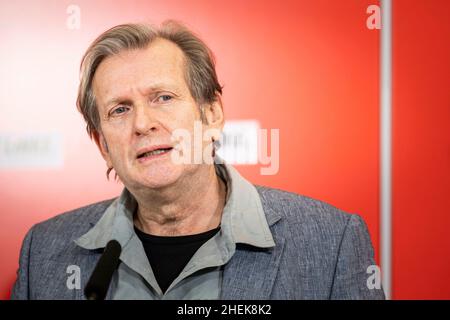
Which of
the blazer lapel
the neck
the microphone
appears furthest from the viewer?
the neck

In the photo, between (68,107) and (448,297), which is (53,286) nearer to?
(68,107)

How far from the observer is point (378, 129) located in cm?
141

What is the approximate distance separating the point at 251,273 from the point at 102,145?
510mm

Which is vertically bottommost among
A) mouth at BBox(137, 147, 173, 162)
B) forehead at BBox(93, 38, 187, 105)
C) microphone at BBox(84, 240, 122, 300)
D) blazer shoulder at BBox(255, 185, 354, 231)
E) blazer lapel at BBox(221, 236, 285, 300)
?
blazer lapel at BBox(221, 236, 285, 300)

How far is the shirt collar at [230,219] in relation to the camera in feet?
4.27

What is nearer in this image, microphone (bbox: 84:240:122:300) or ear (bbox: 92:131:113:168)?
microphone (bbox: 84:240:122:300)

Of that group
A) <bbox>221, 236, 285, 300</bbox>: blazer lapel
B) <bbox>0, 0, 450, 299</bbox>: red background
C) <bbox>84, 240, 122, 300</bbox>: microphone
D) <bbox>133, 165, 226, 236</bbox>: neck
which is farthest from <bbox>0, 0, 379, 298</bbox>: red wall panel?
<bbox>84, 240, 122, 300</bbox>: microphone

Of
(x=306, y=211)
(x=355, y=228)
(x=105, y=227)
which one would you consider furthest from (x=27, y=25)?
(x=355, y=228)

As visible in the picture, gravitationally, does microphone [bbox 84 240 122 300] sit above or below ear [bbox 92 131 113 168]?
below

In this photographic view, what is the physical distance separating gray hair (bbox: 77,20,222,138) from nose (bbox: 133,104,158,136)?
131 millimetres

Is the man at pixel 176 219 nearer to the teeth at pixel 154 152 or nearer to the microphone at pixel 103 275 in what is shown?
the teeth at pixel 154 152

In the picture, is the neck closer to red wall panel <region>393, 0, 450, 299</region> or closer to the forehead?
the forehead

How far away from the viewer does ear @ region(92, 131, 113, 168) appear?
4.62 feet

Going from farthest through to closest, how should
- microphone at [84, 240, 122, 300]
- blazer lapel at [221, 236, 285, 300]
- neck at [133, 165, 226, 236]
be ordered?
1. neck at [133, 165, 226, 236]
2. blazer lapel at [221, 236, 285, 300]
3. microphone at [84, 240, 122, 300]
